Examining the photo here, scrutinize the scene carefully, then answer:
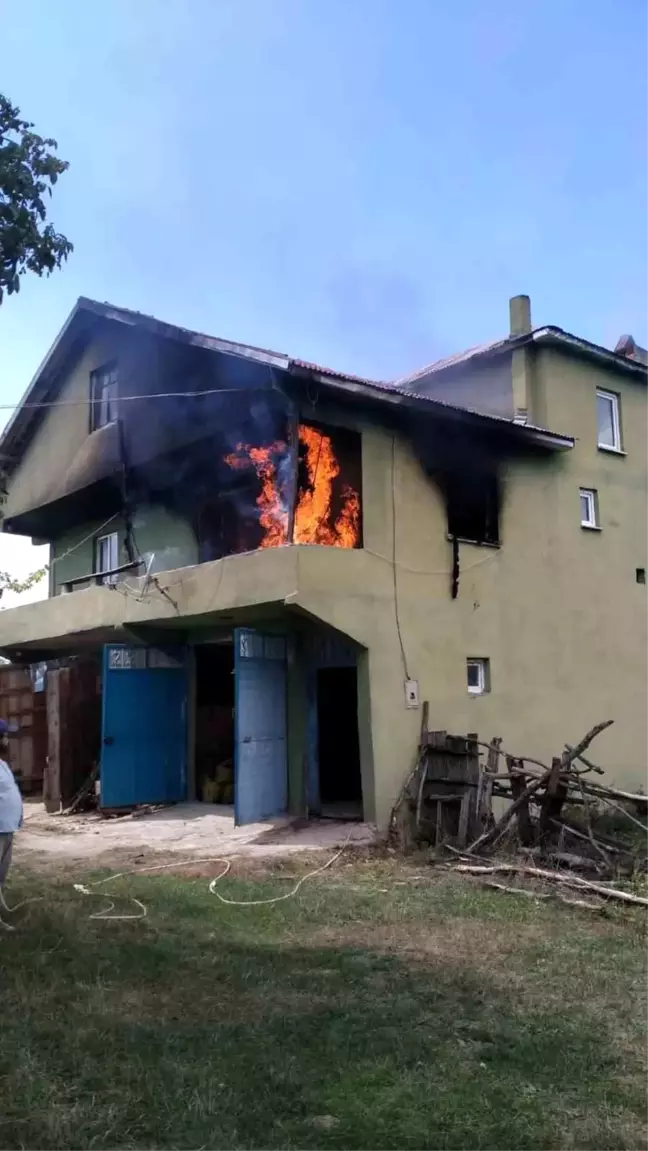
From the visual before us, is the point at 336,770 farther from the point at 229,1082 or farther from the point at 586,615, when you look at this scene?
the point at 229,1082

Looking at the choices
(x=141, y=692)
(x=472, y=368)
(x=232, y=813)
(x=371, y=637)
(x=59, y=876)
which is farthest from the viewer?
(x=472, y=368)

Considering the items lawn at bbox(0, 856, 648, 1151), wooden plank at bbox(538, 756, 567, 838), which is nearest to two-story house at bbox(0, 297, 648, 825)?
wooden plank at bbox(538, 756, 567, 838)

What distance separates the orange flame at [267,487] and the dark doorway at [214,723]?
282cm

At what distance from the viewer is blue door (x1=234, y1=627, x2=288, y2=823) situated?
42.7 feet

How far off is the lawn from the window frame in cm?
1078

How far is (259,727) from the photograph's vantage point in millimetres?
13391

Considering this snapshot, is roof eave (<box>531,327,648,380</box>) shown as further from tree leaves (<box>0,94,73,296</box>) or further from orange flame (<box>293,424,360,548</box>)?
tree leaves (<box>0,94,73,296</box>)

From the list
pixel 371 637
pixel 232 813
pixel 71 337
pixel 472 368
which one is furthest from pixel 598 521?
pixel 71 337

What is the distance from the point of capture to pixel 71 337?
1814 centimetres

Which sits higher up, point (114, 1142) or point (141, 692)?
point (141, 692)

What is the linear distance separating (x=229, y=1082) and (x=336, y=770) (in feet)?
43.9

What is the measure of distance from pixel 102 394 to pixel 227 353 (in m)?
5.43

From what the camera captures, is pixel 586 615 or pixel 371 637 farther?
pixel 586 615

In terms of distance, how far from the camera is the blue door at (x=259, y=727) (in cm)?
1300
